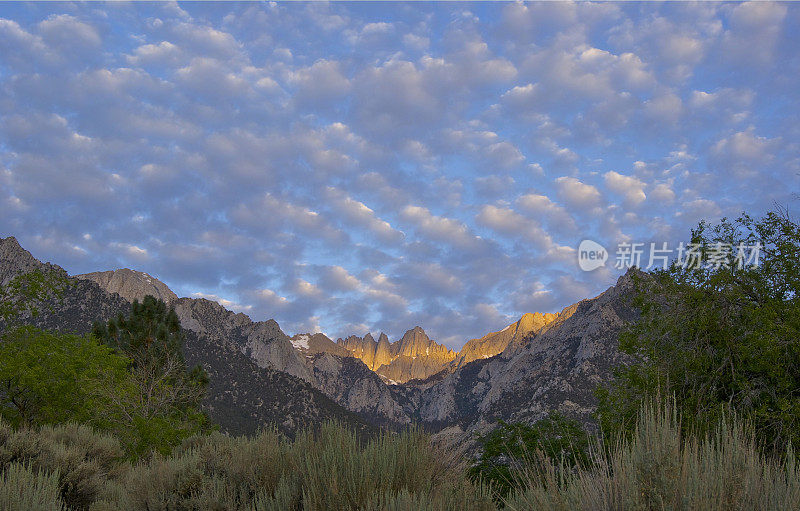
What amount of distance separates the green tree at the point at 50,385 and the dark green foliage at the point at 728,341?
67.2ft

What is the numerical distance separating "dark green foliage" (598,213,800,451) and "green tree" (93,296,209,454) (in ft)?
63.5

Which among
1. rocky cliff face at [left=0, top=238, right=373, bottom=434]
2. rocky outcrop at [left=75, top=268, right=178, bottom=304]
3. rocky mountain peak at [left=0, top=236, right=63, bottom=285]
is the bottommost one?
rocky cliff face at [left=0, top=238, right=373, bottom=434]

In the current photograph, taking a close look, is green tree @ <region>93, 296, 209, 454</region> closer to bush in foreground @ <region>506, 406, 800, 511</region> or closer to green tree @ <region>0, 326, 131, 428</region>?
green tree @ <region>0, 326, 131, 428</region>

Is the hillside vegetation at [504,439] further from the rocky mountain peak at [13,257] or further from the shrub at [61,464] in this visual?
the rocky mountain peak at [13,257]

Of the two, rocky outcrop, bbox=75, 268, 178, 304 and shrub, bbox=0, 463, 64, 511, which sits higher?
rocky outcrop, bbox=75, 268, 178, 304

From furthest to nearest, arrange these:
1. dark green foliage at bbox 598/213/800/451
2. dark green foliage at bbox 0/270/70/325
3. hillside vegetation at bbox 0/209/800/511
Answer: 1. dark green foliage at bbox 0/270/70/325
2. dark green foliage at bbox 598/213/800/451
3. hillside vegetation at bbox 0/209/800/511

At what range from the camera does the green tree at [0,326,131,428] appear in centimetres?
2002

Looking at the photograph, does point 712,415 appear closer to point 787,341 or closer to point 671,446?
point 787,341

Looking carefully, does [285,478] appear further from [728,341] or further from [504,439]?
[504,439]

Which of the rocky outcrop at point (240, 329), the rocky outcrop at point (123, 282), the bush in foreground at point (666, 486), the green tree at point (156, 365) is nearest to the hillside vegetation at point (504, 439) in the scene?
the bush in foreground at point (666, 486)

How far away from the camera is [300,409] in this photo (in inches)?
4011

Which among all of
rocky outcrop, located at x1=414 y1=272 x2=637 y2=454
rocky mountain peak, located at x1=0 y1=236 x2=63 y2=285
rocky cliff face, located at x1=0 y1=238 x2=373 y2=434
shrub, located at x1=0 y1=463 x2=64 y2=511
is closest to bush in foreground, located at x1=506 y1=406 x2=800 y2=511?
shrub, located at x1=0 y1=463 x2=64 y2=511

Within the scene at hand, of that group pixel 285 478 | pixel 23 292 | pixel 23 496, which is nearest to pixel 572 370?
pixel 23 292

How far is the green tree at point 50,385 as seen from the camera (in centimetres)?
2002
